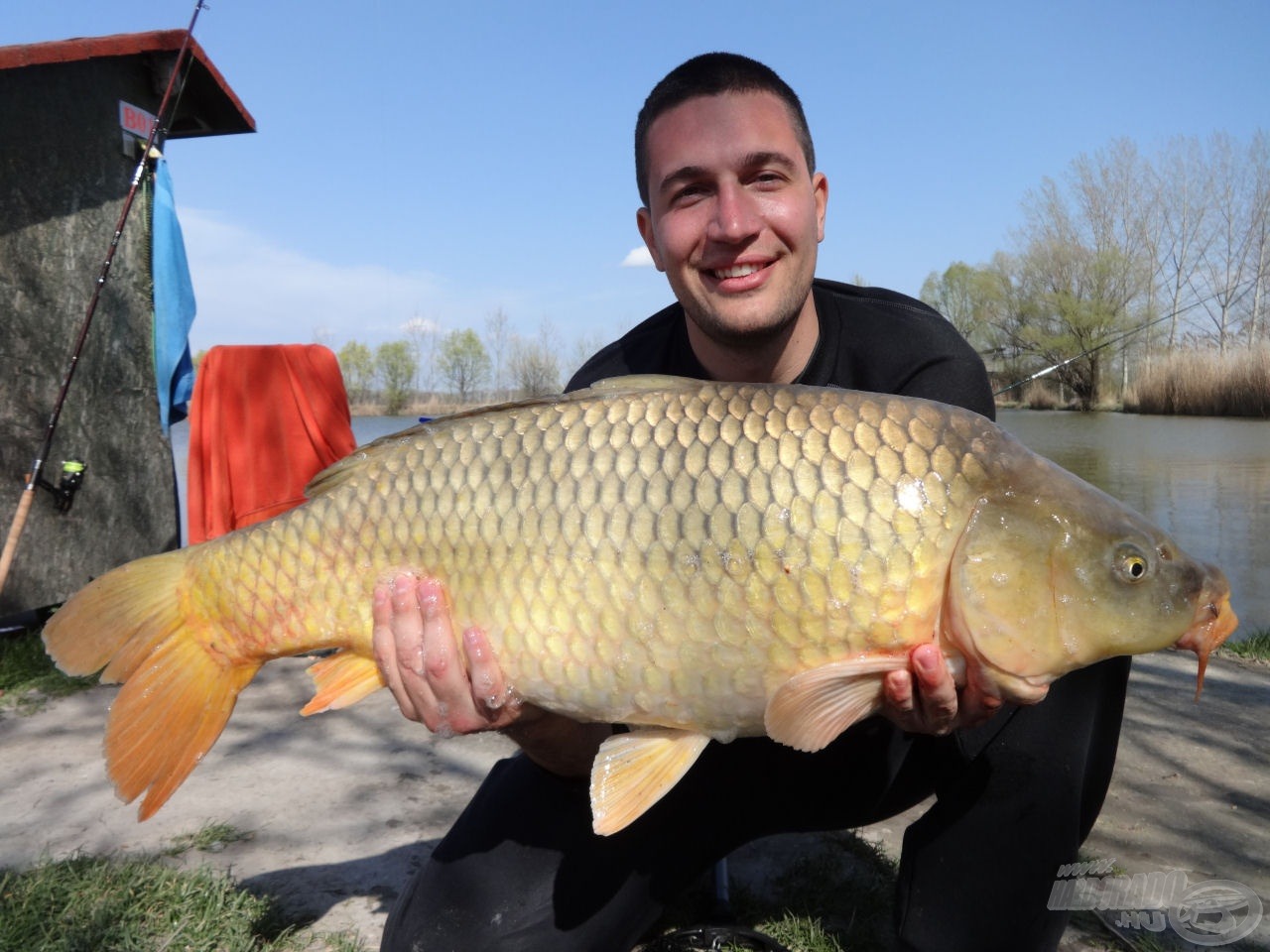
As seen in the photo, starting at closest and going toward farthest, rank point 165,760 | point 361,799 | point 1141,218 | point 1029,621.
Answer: point 1029,621, point 165,760, point 361,799, point 1141,218

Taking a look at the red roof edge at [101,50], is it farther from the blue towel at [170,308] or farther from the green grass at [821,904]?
the green grass at [821,904]

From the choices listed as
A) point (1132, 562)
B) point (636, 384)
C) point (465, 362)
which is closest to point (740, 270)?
point (636, 384)

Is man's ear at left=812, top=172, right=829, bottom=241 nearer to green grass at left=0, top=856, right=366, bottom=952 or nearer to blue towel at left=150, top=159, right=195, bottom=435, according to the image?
green grass at left=0, top=856, right=366, bottom=952

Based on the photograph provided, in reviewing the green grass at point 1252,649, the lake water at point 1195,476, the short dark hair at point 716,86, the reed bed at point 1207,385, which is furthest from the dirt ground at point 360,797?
the reed bed at point 1207,385

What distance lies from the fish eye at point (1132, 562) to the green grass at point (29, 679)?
2.86 m

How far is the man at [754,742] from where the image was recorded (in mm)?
1353

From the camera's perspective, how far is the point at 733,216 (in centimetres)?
167

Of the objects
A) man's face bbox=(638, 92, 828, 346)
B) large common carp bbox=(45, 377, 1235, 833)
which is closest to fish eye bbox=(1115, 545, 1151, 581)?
large common carp bbox=(45, 377, 1235, 833)

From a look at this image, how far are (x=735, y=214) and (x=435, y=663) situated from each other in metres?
0.95

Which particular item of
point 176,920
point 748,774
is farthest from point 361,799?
point 748,774

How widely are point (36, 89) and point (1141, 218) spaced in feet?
77.4

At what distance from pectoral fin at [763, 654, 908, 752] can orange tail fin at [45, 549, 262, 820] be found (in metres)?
0.78

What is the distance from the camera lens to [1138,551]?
3.63 feet

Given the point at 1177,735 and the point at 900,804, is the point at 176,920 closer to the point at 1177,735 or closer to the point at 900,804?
the point at 900,804
